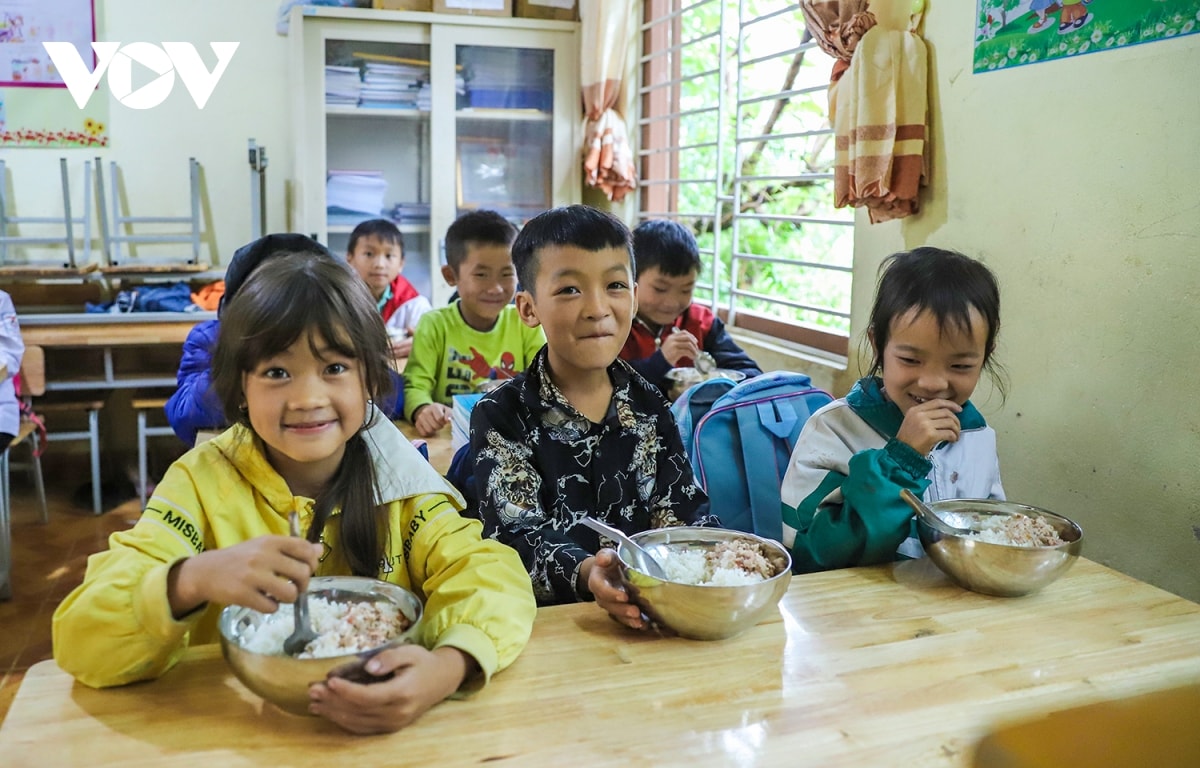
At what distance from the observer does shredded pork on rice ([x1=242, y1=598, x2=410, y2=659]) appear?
886 mm

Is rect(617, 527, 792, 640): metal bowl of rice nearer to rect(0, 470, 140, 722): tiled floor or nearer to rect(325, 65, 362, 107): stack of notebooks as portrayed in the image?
rect(0, 470, 140, 722): tiled floor

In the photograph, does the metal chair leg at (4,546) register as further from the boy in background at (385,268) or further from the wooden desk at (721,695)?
the wooden desk at (721,695)

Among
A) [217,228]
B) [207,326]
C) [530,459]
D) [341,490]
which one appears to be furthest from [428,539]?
[217,228]

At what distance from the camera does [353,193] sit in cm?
433

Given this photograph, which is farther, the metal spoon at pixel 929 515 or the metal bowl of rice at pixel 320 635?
the metal spoon at pixel 929 515

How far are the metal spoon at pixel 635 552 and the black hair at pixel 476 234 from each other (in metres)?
1.70

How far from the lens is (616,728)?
0.87 metres

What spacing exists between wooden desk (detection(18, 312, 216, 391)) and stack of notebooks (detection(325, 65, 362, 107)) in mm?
1100

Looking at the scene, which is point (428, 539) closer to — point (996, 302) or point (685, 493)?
point (685, 493)

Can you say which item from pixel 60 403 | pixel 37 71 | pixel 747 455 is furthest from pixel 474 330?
pixel 37 71

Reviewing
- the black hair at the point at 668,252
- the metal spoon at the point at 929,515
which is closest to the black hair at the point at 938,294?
the metal spoon at the point at 929,515

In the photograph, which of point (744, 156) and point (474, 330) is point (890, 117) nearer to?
point (474, 330)

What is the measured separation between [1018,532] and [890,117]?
1.27 m

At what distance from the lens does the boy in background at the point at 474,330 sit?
269cm
